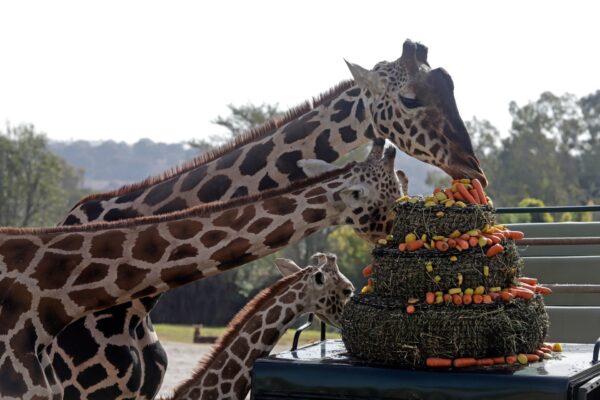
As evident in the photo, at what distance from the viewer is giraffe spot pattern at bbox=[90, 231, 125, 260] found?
21.0 feet

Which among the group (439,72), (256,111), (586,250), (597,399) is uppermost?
(256,111)

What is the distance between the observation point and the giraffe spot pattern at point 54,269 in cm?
633

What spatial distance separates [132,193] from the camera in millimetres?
7902

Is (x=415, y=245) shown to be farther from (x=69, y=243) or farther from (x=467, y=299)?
(x=69, y=243)

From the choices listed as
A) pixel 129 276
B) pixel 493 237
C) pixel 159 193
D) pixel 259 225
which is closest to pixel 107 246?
pixel 129 276

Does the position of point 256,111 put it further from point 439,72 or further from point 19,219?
point 439,72

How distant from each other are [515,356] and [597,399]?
54 centimetres

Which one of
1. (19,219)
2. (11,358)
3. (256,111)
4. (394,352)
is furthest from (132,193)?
(19,219)

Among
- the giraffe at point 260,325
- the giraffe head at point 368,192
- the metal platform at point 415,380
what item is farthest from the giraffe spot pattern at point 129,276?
the giraffe at point 260,325

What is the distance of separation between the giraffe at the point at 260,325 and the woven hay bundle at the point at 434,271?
2703 millimetres

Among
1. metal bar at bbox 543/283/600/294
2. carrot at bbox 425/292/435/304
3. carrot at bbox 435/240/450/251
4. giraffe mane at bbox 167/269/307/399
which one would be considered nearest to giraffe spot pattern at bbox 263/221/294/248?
carrot at bbox 435/240/450/251

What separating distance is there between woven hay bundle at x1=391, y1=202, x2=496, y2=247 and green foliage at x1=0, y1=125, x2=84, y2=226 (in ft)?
196

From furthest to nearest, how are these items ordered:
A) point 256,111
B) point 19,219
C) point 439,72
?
point 19,219, point 256,111, point 439,72

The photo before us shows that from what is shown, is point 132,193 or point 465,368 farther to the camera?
point 132,193
